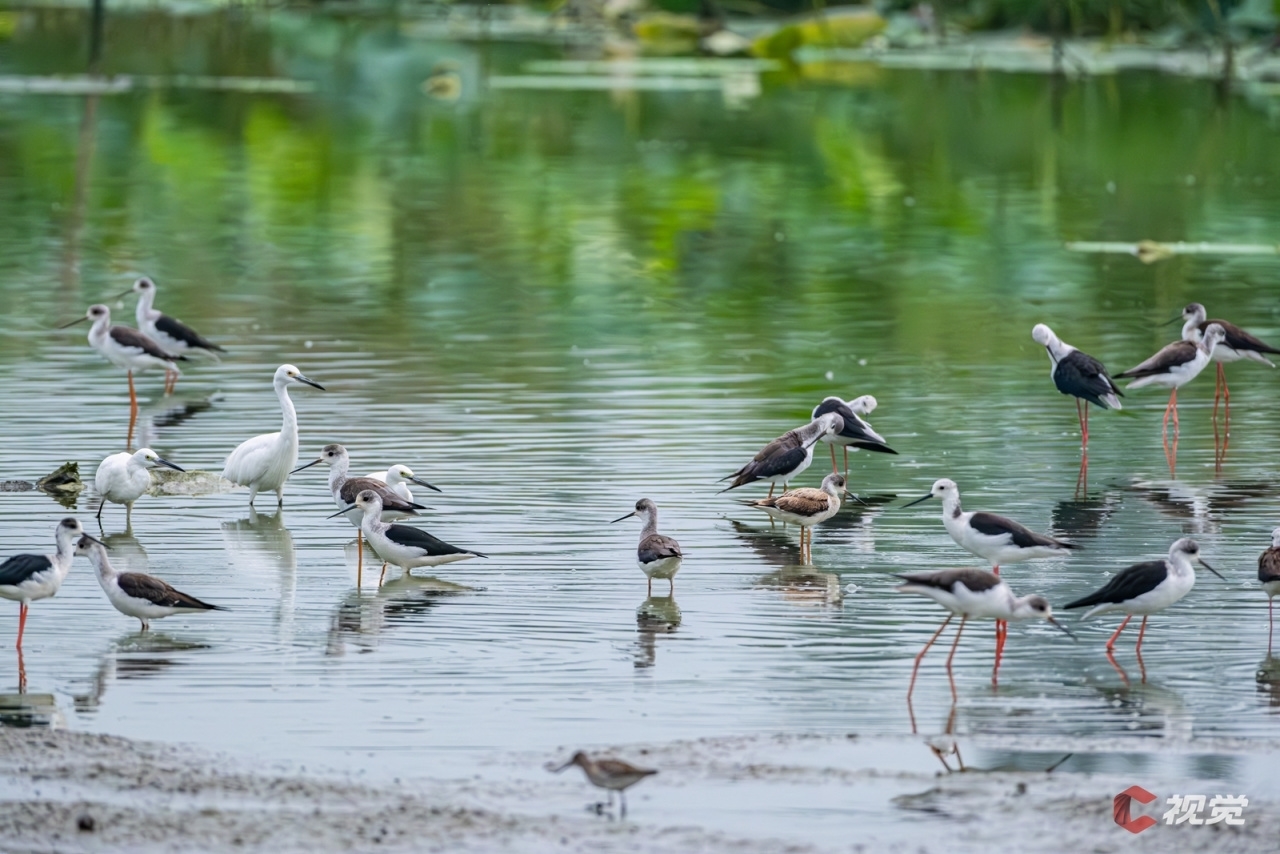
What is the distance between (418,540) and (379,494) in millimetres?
713

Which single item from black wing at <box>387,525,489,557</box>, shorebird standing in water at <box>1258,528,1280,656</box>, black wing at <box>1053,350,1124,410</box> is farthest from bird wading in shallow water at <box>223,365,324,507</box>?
shorebird standing in water at <box>1258,528,1280,656</box>

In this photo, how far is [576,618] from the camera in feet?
36.1

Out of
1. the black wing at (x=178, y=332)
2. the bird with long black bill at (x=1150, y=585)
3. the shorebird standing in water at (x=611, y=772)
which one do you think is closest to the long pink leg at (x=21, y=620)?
the shorebird standing in water at (x=611, y=772)

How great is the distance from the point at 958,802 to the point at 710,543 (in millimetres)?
4810

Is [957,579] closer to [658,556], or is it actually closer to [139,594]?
[658,556]

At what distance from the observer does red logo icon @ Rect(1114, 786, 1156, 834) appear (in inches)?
309

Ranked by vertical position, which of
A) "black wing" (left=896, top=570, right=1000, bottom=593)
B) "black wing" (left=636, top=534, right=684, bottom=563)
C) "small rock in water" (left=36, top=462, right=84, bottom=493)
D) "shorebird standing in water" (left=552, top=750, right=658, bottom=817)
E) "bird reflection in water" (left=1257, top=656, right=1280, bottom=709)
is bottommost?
"small rock in water" (left=36, top=462, right=84, bottom=493)

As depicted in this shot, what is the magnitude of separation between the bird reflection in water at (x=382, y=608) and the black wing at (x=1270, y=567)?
416cm

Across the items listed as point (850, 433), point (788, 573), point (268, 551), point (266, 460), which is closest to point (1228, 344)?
point (850, 433)

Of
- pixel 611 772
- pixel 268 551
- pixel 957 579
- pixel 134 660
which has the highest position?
pixel 957 579

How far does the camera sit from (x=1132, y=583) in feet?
33.1

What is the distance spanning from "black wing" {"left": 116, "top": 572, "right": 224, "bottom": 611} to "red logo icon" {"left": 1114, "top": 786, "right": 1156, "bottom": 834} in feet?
14.9

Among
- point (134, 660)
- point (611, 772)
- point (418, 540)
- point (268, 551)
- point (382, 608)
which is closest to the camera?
point (611, 772)

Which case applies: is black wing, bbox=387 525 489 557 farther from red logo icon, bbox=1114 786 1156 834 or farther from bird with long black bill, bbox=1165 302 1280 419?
bird with long black bill, bbox=1165 302 1280 419
